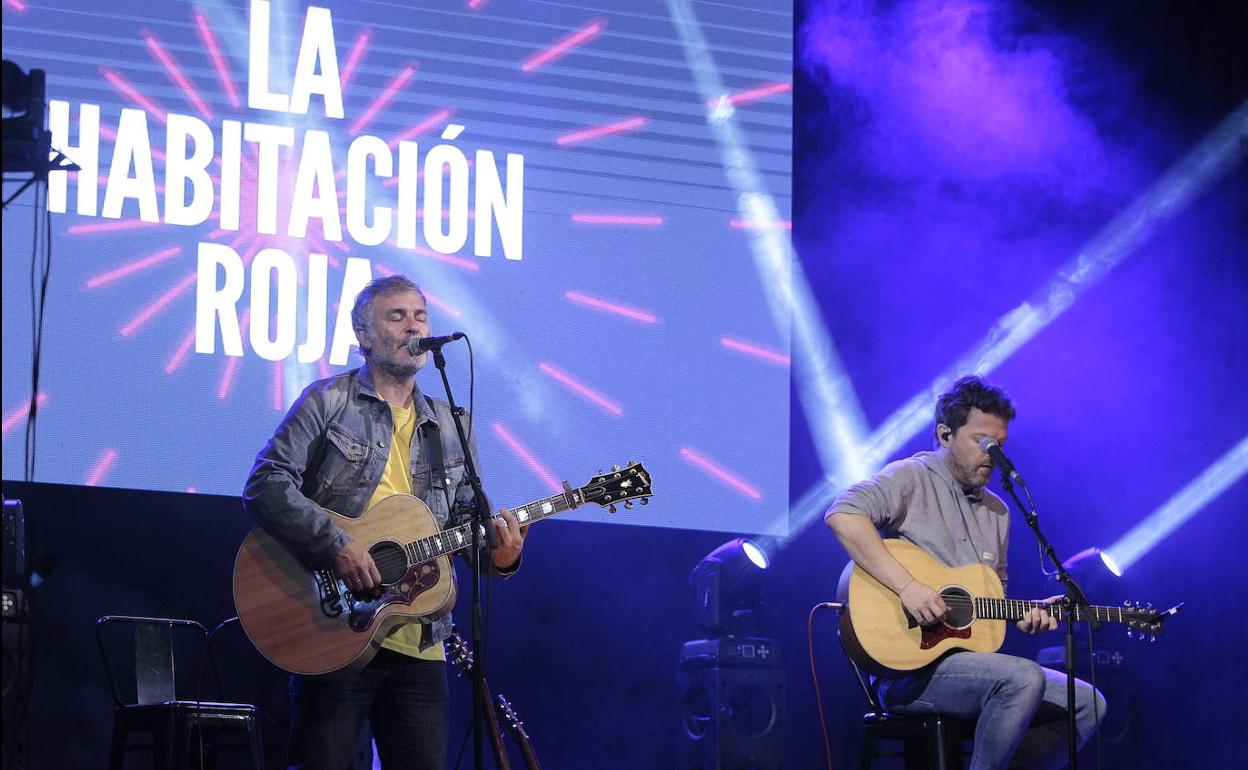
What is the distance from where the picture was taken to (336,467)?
155 inches

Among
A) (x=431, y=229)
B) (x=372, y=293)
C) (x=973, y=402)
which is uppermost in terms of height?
(x=431, y=229)

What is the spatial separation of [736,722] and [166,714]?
230 centimetres

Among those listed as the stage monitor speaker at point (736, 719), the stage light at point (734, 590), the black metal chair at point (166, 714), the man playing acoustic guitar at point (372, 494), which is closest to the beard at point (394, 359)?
the man playing acoustic guitar at point (372, 494)

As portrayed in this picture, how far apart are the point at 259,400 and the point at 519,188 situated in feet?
4.76

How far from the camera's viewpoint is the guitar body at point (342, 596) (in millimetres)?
3729

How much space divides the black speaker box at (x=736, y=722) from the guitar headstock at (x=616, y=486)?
163 centimetres

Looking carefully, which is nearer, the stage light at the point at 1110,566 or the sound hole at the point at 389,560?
the sound hole at the point at 389,560

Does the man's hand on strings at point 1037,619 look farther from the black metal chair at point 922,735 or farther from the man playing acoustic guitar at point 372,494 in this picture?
the man playing acoustic guitar at point 372,494

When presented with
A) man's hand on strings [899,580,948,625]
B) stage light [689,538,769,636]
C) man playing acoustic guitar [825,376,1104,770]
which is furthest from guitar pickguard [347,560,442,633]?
stage light [689,538,769,636]

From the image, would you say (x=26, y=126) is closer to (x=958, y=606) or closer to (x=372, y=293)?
(x=372, y=293)

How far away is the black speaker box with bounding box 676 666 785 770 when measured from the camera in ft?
18.3

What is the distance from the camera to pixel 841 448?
6875 mm

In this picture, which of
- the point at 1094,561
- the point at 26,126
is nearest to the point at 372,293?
the point at 26,126

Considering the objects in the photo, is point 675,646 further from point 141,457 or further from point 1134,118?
point 1134,118
